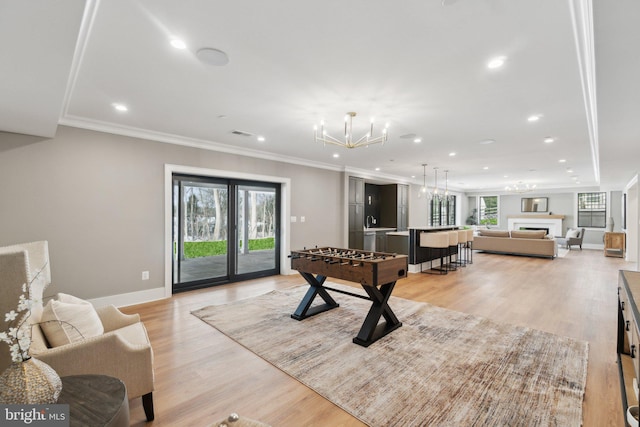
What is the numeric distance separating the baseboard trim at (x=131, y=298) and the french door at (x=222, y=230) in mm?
410

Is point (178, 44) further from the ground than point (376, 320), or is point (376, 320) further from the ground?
point (178, 44)

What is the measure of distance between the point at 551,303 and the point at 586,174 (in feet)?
21.6

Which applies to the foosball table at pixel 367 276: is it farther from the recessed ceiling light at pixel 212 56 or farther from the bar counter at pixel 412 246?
the bar counter at pixel 412 246

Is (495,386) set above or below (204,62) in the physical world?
below

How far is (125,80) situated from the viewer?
2.69 m

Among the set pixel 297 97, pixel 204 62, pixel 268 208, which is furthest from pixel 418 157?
pixel 204 62

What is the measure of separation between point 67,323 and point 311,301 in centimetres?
248

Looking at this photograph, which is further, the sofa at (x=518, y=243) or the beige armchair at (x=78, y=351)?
the sofa at (x=518, y=243)

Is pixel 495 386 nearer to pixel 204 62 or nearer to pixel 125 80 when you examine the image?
pixel 204 62

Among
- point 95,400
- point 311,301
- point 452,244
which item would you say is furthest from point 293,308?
point 452,244

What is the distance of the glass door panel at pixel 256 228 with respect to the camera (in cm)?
573

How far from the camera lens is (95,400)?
49.4 inches

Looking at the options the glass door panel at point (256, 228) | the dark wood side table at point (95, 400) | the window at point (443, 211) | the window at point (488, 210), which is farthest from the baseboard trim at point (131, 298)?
the window at point (488, 210)

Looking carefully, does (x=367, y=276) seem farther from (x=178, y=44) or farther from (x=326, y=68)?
(x=178, y=44)
